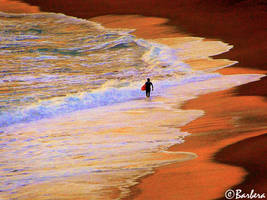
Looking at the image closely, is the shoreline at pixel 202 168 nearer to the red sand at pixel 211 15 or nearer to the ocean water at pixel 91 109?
the ocean water at pixel 91 109

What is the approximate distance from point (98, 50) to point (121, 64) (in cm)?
435

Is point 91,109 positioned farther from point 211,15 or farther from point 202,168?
point 211,15

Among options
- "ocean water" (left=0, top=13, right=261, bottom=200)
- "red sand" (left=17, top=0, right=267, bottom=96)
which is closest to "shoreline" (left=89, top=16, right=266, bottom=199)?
"ocean water" (left=0, top=13, right=261, bottom=200)

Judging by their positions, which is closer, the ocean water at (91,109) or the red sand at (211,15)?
the ocean water at (91,109)

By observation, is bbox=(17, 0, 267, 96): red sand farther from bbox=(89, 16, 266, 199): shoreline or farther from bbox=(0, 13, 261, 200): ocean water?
bbox=(89, 16, 266, 199): shoreline

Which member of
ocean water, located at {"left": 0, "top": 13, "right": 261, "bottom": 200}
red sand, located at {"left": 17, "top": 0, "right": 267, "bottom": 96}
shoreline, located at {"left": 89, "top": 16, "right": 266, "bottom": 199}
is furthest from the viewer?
red sand, located at {"left": 17, "top": 0, "right": 267, "bottom": 96}

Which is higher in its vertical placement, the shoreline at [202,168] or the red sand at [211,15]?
the red sand at [211,15]

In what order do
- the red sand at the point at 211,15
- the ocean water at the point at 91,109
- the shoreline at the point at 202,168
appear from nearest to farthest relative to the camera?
1. the shoreline at the point at 202,168
2. the ocean water at the point at 91,109
3. the red sand at the point at 211,15

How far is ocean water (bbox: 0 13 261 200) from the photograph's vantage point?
28.3 ft

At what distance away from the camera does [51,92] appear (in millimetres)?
16953

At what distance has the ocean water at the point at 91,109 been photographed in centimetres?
862

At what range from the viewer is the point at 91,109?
15.1 meters

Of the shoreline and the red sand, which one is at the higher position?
the red sand

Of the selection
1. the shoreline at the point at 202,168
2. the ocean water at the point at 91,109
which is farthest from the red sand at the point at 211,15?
the shoreline at the point at 202,168
